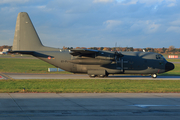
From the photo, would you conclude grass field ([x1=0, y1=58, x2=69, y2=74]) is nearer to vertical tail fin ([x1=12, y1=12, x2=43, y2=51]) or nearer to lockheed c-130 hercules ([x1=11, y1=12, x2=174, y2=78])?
lockheed c-130 hercules ([x1=11, y1=12, x2=174, y2=78])

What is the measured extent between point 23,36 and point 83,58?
869 centimetres

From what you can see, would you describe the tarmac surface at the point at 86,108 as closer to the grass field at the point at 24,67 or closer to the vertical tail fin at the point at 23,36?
the vertical tail fin at the point at 23,36

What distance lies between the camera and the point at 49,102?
11523mm

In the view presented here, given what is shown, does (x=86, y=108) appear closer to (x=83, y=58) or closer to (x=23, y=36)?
(x=83, y=58)

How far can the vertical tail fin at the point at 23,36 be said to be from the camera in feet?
88.1

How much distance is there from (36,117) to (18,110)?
4.70ft

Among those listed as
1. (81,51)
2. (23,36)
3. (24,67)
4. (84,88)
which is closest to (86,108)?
(84,88)

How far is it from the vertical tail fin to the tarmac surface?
14.9 metres

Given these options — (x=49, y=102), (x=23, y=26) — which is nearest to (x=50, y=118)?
(x=49, y=102)

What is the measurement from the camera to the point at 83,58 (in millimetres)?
26000

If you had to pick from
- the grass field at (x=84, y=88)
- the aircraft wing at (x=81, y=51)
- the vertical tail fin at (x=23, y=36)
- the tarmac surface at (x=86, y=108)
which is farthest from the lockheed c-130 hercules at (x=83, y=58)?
the tarmac surface at (x=86, y=108)

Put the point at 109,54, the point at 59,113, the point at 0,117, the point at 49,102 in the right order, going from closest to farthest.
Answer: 1. the point at 0,117
2. the point at 59,113
3. the point at 49,102
4. the point at 109,54

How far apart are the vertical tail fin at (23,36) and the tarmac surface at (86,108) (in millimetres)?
14937

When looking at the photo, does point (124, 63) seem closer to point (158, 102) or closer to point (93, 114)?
point (158, 102)
